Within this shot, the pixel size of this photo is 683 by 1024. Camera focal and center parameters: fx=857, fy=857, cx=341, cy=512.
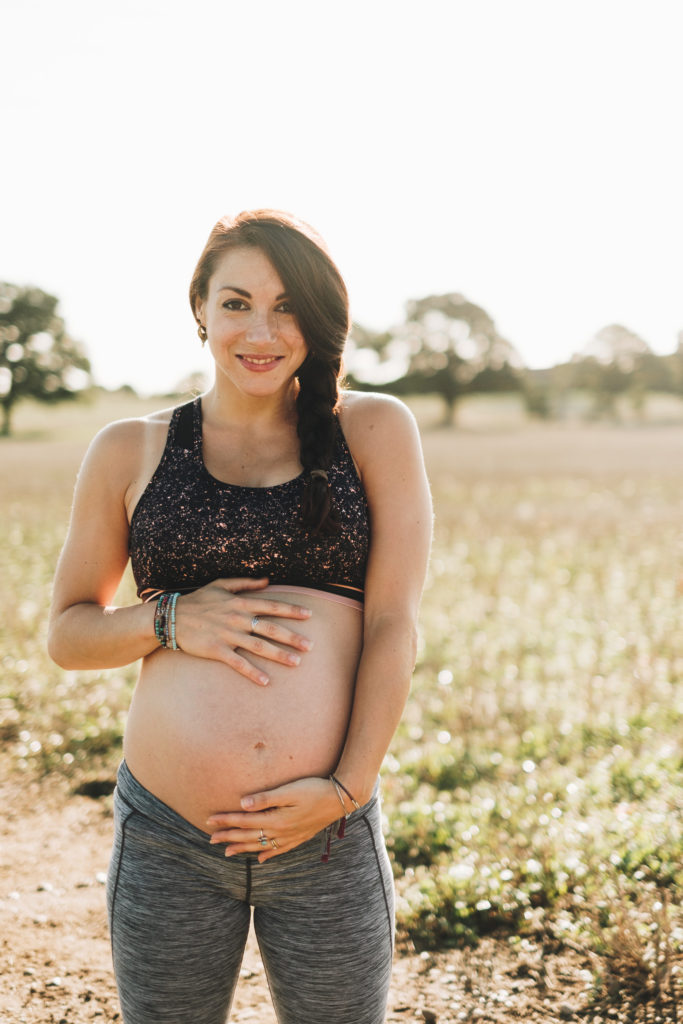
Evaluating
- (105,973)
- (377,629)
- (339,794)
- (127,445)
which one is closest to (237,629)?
(377,629)

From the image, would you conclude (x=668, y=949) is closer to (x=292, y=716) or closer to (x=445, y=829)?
(x=445, y=829)

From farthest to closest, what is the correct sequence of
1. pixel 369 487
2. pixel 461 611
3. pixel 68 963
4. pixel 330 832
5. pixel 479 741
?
pixel 461 611
pixel 479 741
pixel 68 963
pixel 369 487
pixel 330 832

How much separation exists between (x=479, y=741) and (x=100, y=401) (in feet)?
225

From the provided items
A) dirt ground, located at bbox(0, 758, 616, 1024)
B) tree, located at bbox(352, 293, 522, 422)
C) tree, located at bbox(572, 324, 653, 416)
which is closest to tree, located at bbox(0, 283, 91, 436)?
tree, located at bbox(352, 293, 522, 422)

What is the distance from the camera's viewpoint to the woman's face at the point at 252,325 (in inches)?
83.7

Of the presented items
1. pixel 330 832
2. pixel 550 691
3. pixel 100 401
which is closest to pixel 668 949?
pixel 330 832

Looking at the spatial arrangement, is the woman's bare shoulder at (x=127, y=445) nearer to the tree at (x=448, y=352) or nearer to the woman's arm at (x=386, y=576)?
the woman's arm at (x=386, y=576)

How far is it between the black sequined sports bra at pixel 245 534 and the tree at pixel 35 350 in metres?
58.3

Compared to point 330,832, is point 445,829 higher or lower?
lower

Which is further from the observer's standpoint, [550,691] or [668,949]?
[550,691]

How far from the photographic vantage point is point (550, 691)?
6.01 m

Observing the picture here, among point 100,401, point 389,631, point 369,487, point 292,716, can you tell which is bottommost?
point 100,401

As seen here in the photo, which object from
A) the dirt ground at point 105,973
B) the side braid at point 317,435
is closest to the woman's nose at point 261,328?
the side braid at point 317,435

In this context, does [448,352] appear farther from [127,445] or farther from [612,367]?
[127,445]
